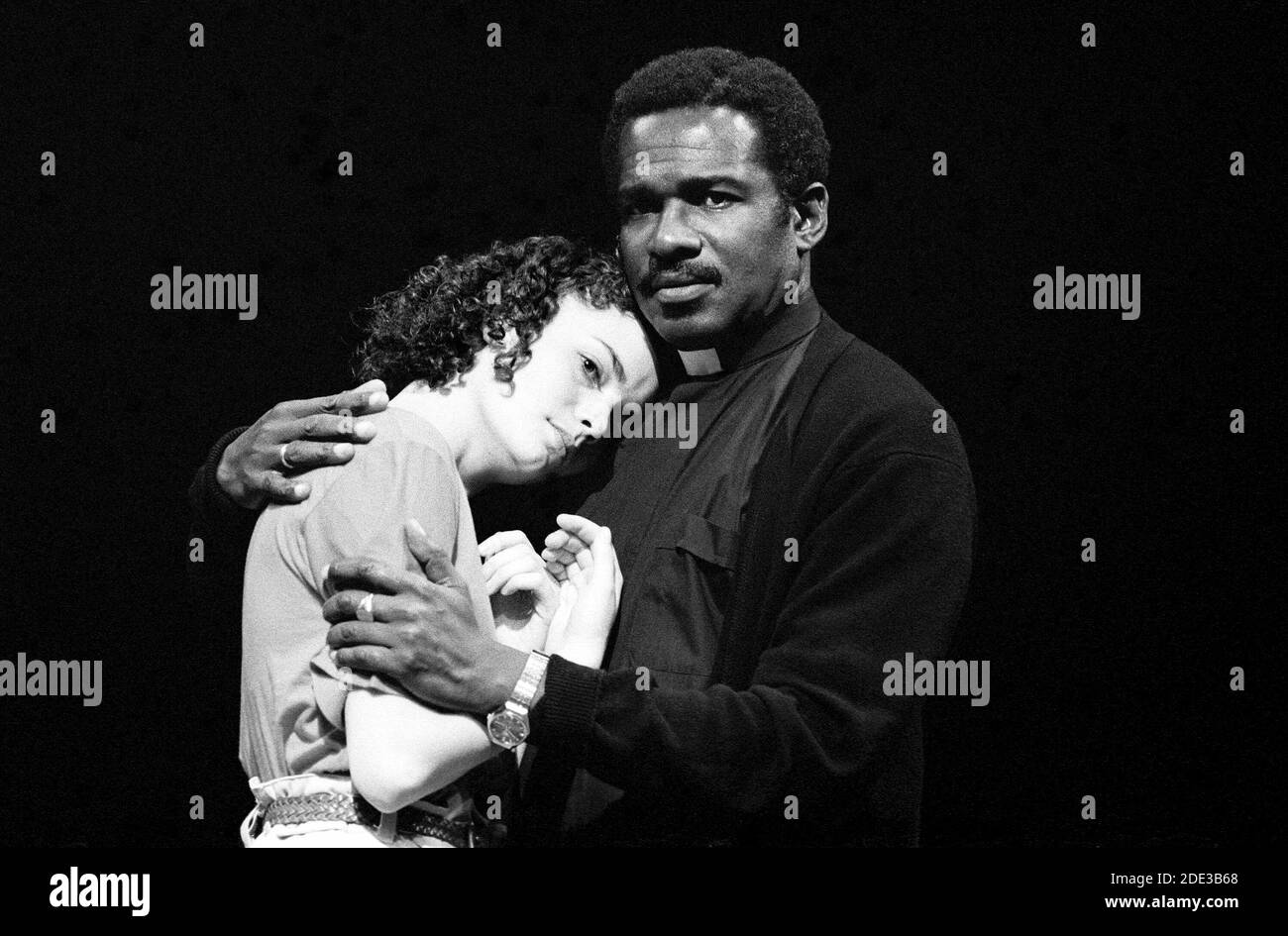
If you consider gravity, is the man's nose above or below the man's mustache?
above

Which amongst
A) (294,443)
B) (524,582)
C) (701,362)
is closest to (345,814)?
(524,582)

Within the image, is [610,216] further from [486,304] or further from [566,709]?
[566,709]

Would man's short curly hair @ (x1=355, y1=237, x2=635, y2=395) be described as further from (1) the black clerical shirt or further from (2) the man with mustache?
(1) the black clerical shirt

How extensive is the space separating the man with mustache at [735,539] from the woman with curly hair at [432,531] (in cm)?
7

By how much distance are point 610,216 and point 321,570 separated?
104 centimetres

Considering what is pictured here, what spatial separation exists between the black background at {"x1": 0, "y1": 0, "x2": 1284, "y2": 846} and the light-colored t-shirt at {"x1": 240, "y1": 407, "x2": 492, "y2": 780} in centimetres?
69

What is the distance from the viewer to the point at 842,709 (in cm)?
279

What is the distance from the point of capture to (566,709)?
2.68m

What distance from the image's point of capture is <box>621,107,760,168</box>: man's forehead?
2982 mm

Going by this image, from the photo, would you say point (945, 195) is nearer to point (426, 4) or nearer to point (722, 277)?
point (722, 277)

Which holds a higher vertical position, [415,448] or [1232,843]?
[415,448]

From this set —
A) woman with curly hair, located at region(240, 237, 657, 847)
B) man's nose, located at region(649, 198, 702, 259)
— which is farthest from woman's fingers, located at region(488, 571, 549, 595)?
man's nose, located at region(649, 198, 702, 259)

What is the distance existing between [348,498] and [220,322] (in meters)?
0.96
